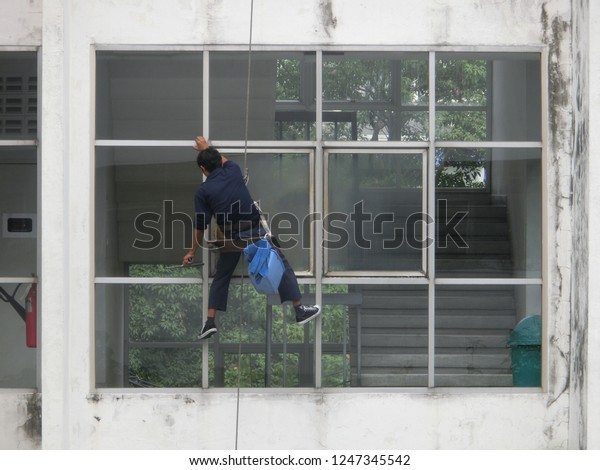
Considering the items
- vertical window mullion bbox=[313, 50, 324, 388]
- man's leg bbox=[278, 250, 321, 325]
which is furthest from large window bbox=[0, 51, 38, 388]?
vertical window mullion bbox=[313, 50, 324, 388]

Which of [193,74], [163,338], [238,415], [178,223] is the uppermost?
[193,74]

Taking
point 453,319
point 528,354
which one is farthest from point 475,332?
point 528,354

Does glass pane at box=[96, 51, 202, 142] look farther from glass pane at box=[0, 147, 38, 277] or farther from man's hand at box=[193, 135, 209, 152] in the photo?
glass pane at box=[0, 147, 38, 277]

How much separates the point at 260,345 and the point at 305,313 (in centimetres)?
57

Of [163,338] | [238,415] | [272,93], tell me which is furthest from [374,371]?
[272,93]

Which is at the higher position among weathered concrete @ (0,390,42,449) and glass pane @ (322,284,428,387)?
glass pane @ (322,284,428,387)

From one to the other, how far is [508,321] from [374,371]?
4.11 feet

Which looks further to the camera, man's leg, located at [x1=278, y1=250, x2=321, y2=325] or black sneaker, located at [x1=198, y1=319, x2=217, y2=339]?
black sneaker, located at [x1=198, y1=319, x2=217, y2=339]

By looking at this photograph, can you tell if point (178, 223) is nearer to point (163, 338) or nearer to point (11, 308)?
point (163, 338)

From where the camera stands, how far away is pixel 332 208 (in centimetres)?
945

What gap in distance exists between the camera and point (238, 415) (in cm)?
930

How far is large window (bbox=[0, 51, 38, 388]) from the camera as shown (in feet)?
31.5

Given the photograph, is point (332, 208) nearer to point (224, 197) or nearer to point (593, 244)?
point (224, 197)

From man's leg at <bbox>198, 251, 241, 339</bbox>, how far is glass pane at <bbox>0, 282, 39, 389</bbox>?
5.30ft
